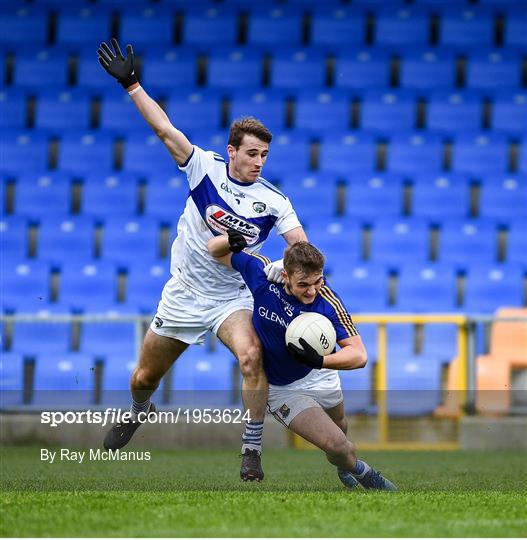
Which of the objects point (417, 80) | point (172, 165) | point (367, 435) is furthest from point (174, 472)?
point (417, 80)

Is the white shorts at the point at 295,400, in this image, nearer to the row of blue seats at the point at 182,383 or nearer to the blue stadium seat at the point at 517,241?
the row of blue seats at the point at 182,383

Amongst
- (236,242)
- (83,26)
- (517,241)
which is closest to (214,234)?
(236,242)

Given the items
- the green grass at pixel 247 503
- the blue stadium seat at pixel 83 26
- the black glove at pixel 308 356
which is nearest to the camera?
the green grass at pixel 247 503

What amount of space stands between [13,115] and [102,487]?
9933mm

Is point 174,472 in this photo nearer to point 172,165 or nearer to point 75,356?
→ point 75,356

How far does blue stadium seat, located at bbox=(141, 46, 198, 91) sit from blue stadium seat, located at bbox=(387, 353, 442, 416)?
5769 millimetres

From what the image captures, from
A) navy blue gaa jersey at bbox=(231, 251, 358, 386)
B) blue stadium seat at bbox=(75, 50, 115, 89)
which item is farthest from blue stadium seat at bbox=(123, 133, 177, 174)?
navy blue gaa jersey at bbox=(231, 251, 358, 386)

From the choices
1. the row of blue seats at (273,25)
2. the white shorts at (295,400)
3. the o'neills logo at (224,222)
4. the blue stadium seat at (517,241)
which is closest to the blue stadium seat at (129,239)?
the row of blue seats at (273,25)

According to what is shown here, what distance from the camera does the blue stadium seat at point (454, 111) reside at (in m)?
14.5

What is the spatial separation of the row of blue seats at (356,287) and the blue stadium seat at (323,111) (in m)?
2.08

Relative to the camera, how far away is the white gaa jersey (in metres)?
6.30

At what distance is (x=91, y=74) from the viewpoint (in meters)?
15.2

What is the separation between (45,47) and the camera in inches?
608

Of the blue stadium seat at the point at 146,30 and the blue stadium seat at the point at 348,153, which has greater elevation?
the blue stadium seat at the point at 146,30
